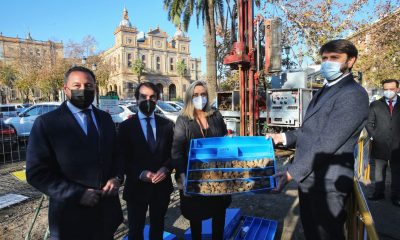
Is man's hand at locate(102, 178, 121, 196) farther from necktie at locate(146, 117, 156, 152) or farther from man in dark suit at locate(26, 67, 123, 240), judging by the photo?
necktie at locate(146, 117, 156, 152)

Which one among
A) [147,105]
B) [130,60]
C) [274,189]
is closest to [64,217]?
[147,105]

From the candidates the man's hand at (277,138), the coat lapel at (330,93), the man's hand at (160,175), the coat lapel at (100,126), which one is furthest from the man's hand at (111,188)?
the coat lapel at (330,93)

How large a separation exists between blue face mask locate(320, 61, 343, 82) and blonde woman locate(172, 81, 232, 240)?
121cm

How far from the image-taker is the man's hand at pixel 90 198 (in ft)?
6.49

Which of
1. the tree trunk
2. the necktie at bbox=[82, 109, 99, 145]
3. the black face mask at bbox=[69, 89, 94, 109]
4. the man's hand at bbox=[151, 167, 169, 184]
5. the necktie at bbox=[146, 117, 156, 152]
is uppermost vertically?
the tree trunk

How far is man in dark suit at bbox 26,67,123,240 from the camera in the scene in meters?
1.92

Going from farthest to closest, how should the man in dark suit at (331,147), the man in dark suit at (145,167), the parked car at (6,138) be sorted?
the parked car at (6,138), the man in dark suit at (145,167), the man in dark suit at (331,147)

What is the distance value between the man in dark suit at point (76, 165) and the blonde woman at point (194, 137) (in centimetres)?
66

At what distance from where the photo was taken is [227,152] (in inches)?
102

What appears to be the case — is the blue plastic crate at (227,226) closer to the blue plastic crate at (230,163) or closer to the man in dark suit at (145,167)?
the man in dark suit at (145,167)

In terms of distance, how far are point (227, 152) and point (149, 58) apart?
200ft

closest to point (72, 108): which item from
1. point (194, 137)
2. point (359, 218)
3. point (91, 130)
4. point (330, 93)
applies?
point (91, 130)

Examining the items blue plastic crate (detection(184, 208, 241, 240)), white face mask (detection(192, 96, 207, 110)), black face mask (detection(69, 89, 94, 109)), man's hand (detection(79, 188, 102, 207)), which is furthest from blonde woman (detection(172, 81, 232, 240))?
black face mask (detection(69, 89, 94, 109))

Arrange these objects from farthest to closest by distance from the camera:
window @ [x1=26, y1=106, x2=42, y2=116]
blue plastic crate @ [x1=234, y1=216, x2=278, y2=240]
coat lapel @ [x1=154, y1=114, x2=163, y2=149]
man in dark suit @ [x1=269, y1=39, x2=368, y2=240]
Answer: window @ [x1=26, y1=106, x2=42, y2=116] → blue plastic crate @ [x1=234, y1=216, x2=278, y2=240] → coat lapel @ [x1=154, y1=114, x2=163, y2=149] → man in dark suit @ [x1=269, y1=39, x2=368, y2=240]
